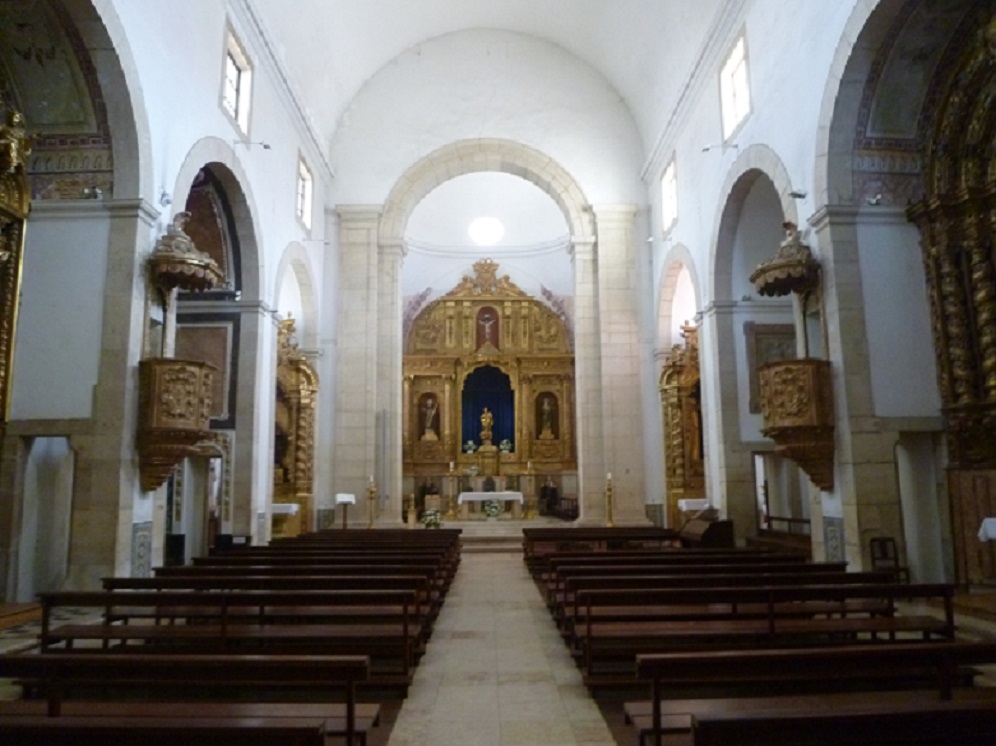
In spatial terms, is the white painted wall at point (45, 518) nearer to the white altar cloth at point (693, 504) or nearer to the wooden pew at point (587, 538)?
the wooden pew at point (587, 538)

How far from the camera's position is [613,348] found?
18219 mm

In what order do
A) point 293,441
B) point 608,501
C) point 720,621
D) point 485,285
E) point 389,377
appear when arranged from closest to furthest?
point 720,621 → point 293,441 → point 608,501 → point 389,377 → point 485,285

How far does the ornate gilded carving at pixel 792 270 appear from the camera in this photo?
933cm

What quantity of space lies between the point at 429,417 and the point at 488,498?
6.35m

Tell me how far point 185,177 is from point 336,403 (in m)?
8.25

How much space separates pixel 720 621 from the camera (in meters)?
5.66

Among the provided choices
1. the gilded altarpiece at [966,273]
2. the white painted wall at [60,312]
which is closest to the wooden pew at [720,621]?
the gilded altarpiece at [966,273]

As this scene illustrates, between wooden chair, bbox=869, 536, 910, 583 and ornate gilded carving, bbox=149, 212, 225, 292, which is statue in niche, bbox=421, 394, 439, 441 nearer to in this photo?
ornate gilded carving, bbox=149, 212, 225, 292

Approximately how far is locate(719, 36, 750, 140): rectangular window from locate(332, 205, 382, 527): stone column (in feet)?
27.5

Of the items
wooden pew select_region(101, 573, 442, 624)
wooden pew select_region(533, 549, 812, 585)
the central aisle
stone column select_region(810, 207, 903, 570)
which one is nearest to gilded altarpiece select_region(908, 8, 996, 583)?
stone column select_region(810, 207, 903, 570)

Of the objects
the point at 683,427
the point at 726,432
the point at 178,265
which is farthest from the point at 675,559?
the point at 683,427

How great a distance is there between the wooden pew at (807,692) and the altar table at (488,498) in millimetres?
15664

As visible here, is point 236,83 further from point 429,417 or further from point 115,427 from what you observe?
point 429,417

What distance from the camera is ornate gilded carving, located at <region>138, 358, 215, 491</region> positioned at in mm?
8766
